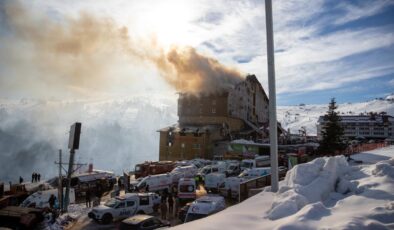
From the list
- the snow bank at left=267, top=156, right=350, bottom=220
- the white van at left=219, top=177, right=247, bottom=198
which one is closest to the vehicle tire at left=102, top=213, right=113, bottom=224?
the white van at left=219, top=177, right=247, bottom=198

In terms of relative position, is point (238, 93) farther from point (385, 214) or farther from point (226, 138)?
point (385, 214)

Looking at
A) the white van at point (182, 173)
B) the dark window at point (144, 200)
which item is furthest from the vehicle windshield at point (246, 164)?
the dark window at point (144, 200)

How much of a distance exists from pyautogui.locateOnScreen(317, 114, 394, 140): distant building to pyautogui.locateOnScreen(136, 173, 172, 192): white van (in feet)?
339

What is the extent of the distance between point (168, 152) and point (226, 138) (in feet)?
36.2

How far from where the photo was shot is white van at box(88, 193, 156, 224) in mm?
20688

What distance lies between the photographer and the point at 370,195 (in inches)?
379

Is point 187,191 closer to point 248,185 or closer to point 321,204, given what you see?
point 248,185

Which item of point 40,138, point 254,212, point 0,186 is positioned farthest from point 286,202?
point 40,138

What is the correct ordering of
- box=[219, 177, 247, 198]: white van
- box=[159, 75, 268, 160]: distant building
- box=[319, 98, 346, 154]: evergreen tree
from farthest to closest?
box=[159, 75, 268, 160]: distant building < box=[319, 98, 346, 154]: evergreen tree < box=[219, 177, 247, 198]: white van

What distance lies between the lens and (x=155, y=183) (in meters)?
30.0

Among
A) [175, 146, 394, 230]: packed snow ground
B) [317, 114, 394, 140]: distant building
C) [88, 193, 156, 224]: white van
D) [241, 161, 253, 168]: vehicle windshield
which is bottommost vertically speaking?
[88, 193, 156, 224]: white van

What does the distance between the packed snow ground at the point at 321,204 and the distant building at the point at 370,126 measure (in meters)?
118

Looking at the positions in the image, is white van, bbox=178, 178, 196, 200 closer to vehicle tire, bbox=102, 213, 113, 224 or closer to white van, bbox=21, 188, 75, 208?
vehicle tire, bbox=102, 213, 113, 224

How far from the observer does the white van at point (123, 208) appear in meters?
20.7
